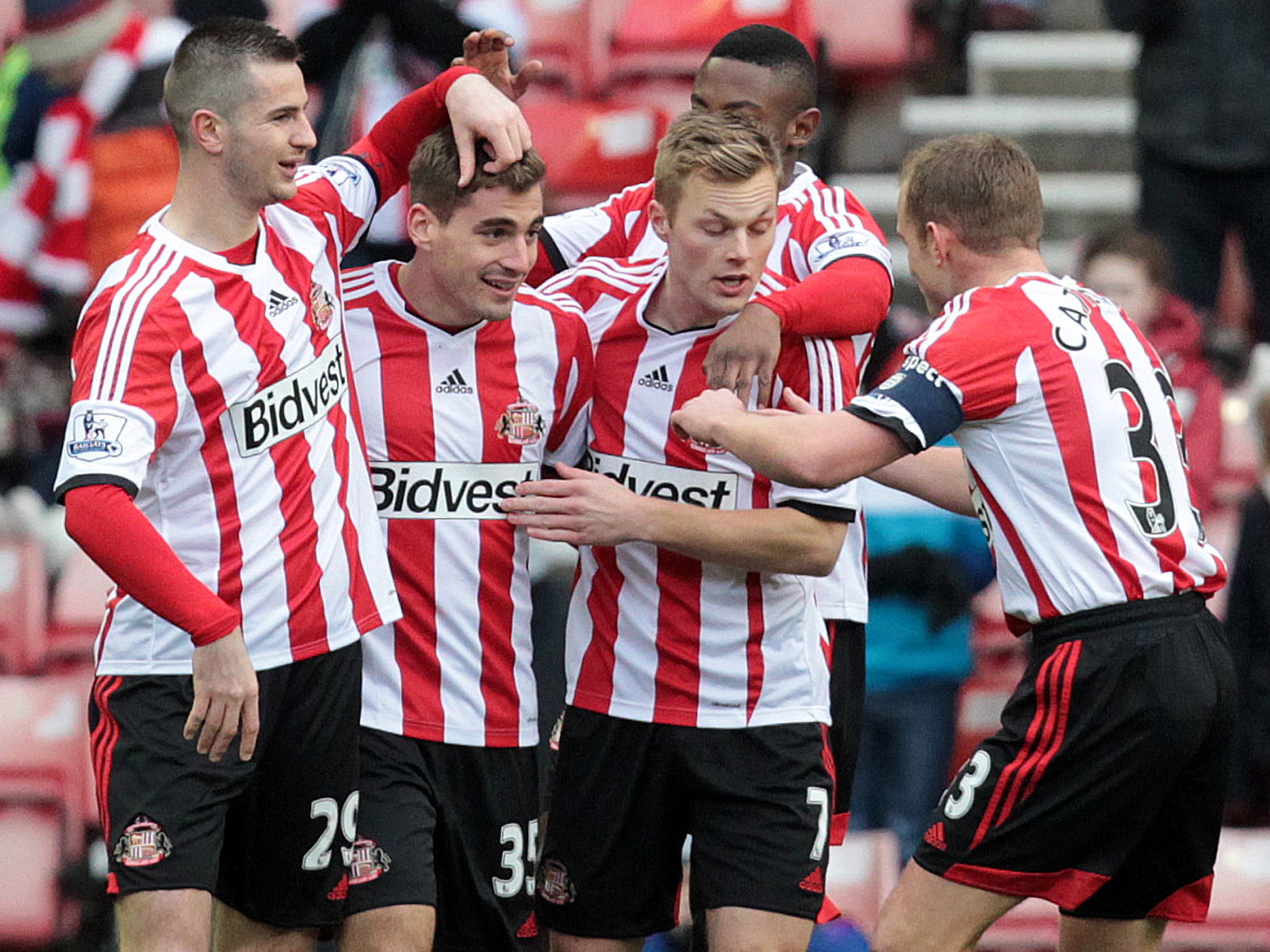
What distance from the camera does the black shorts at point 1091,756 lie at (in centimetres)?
426

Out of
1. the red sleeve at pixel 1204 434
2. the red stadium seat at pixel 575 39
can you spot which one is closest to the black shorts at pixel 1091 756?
the red sleeve at pixel 1204 434

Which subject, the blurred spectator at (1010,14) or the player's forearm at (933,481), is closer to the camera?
the player's forearm at (933,481)

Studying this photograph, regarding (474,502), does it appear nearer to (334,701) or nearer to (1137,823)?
(334,701)

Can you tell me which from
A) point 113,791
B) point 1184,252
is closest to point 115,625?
point 113,791

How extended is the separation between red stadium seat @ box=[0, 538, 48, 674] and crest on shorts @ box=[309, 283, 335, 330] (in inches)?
108

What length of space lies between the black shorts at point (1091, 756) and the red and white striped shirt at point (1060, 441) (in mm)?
84

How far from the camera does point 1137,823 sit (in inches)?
171

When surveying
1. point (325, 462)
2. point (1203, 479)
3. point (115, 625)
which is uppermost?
point (325, 462)

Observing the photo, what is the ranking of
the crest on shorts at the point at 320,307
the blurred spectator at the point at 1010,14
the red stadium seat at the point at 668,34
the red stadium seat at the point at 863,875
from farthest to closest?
the blurred spectator at the point at 1010,14
the red stadium seat at the point at 668,34
the red stadium seat at the point at 863,875
the crest on shorts at the point at 320,307

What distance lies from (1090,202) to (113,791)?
6061mm

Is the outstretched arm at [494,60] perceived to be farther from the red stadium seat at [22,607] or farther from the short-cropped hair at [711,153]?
the red stadium seat at [22,607]

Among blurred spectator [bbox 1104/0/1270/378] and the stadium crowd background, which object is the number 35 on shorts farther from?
blurred spectator [bbox 1104/0/1270/378]

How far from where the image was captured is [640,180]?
26.0ft

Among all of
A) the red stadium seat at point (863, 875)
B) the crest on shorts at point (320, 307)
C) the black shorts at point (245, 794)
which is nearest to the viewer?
the black shorts at point (245, 794)
